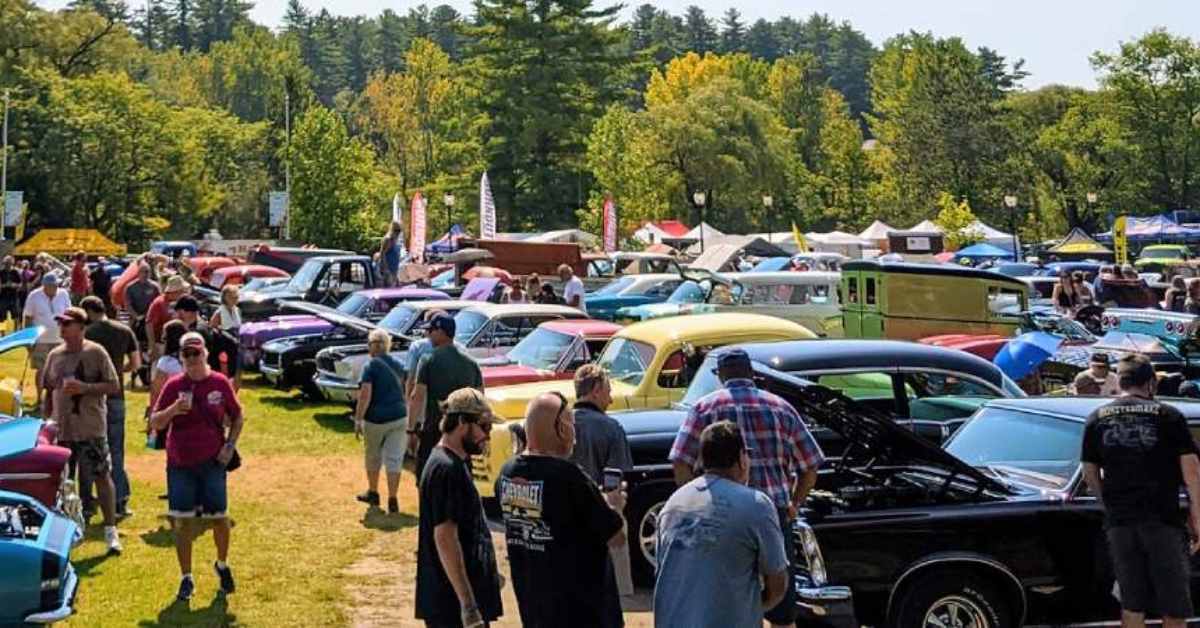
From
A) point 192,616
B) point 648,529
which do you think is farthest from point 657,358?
point 192,616

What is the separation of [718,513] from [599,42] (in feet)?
216

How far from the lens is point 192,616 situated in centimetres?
910

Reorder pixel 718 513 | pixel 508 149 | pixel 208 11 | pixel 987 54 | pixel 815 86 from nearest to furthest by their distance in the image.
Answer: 1. pixel 718 513
2. pixel 508 149
3. pixel 815 86
4. pixel 987 54
5. pixel 208 11

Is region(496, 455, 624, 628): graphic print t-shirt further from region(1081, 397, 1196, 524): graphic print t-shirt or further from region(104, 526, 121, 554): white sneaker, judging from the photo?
region(104, 526, 121, 554): white sneaker

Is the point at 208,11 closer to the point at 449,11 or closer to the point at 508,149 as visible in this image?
the point at 449,11

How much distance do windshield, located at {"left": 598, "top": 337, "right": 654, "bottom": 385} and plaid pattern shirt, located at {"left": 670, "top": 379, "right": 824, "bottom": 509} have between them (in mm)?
5056

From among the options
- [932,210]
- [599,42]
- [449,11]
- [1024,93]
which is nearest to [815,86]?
[1024,93]

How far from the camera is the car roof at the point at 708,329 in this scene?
1302 centimetres

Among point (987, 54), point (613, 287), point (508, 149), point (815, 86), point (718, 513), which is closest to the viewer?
point (718, 513)

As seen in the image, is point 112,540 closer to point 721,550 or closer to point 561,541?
point 561,541

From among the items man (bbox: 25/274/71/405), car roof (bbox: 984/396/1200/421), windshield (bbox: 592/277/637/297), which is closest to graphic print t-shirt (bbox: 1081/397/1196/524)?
car roof (bbox: 984/396/1200/421)

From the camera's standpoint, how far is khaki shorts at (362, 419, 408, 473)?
41.8 ft

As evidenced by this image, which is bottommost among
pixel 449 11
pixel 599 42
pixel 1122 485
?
pixel 1122 485

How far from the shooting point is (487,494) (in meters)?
11.6
